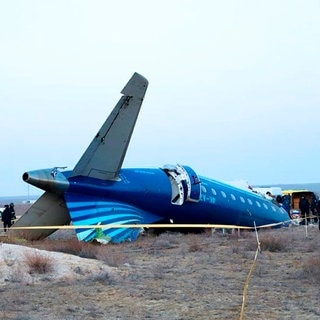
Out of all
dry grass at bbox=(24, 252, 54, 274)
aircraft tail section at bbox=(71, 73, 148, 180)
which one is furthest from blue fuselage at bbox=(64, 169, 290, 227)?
dry grass at bbox=(24, 252, 54, 274)

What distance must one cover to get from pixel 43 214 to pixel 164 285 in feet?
30.2

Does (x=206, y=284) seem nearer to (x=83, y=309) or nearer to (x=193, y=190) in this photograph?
(x=83, y=309)

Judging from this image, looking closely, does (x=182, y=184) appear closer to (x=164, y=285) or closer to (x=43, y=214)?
(x=43, y=214)

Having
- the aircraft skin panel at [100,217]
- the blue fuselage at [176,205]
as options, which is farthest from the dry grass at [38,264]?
the blue fuselage at [176,205]

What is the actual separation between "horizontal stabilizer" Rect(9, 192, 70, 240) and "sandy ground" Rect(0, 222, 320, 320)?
3.93 meters

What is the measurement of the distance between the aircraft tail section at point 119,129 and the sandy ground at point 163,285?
387 cm

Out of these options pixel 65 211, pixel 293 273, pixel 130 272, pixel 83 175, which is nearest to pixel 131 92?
pixel 83 175

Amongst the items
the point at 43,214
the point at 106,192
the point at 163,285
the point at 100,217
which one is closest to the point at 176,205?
the point at 106,192

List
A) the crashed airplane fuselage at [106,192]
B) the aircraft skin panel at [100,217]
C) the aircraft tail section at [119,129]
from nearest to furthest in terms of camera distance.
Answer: the aircraft skin panel at [100,217], the crashed airplane fuselage at [106,192], the aircraft tail section at [119,129]

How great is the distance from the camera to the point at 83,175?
18703mm

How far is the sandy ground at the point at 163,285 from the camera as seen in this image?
26.8 ft

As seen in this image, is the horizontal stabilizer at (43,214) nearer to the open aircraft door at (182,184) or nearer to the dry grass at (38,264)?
the open aircraft door at (182,184)

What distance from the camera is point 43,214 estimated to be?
18844mm

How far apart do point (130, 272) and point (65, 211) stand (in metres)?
7.24
